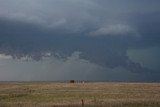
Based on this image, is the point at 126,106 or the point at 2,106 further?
the point at 2,106

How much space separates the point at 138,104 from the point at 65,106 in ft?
29.8

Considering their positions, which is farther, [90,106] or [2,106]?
[2,106]

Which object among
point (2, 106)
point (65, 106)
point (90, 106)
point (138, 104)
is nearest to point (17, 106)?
point (2, 106)

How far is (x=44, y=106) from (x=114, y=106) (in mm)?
8801

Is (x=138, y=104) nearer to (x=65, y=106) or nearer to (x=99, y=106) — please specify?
(x=99, y=106)

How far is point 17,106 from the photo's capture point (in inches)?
1747

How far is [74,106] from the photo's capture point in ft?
141

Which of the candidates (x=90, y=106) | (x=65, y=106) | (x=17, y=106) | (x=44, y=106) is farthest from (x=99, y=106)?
(x=17, y=106)

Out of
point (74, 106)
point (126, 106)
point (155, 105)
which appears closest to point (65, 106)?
point (74, 106)

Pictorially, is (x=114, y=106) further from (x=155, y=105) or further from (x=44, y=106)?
(x=44, y=106)

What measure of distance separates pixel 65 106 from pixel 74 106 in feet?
3.99

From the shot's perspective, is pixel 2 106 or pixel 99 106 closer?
pixel 99 106

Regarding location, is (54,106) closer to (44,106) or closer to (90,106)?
(44,106)

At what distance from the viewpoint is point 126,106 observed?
138 feet
